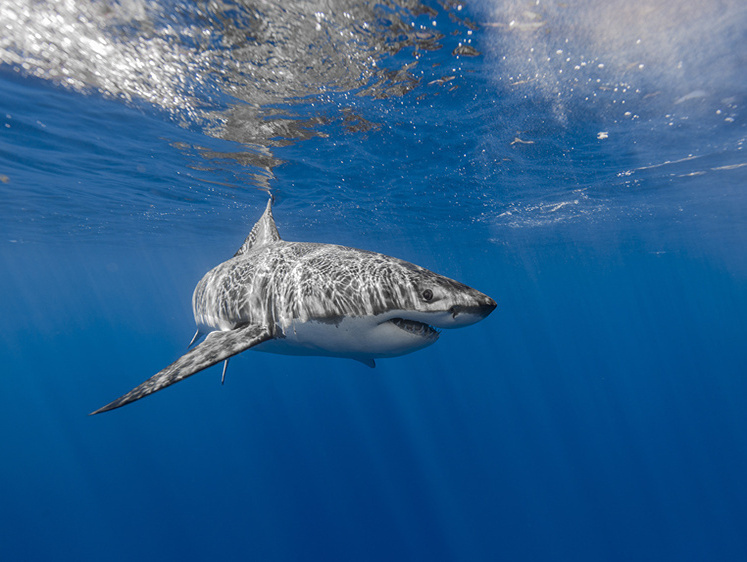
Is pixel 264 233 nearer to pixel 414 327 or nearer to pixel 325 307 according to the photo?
pixel 325 307

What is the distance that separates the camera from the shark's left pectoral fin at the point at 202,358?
2.84m

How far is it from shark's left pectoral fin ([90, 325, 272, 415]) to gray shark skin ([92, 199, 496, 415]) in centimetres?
1

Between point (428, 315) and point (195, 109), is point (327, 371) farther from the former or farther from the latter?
point (428, 315)

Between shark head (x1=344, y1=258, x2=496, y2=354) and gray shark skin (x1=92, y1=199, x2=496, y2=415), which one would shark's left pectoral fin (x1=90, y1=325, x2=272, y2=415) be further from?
shark head (x1=344, y1=258, x2=496, y2=354)

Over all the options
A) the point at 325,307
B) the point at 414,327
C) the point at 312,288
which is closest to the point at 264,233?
the point at 312,288

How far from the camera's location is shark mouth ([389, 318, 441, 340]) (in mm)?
3443

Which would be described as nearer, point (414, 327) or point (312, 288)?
point (414, 327)

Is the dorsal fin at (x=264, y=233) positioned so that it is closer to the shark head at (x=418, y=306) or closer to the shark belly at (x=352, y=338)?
the shark belly at (x=352, y=338)

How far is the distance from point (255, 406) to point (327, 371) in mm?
7568

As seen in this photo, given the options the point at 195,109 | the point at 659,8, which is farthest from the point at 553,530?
the point at 195,109

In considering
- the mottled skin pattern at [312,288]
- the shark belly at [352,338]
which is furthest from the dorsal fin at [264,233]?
the shark belly at [352,338]

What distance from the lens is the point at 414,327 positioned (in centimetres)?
348

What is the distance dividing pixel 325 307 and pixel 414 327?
94cm

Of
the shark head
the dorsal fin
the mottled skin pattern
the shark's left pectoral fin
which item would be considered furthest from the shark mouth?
the dorsal fin
